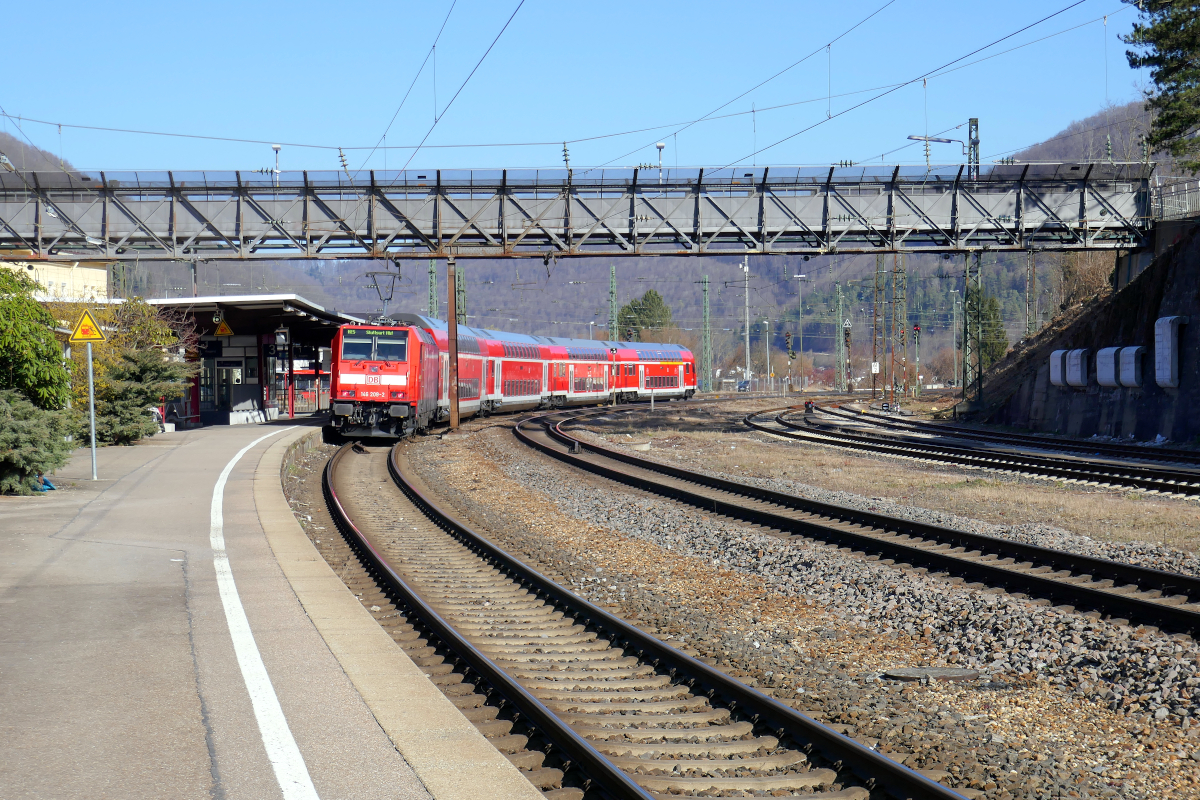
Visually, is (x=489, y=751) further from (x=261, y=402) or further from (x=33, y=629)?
(x=261, y=402)

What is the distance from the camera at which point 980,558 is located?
11.2 m

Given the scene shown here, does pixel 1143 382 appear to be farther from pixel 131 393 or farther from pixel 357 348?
pixel 131 393

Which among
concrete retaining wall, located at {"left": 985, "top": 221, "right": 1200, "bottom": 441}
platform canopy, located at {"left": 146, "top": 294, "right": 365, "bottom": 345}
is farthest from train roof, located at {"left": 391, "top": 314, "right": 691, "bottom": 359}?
concrete retaining wall, located at {"left": 985, "top": 221, "right": 1200, "bottom": 441}

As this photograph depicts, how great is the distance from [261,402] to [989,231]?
27.9 metres

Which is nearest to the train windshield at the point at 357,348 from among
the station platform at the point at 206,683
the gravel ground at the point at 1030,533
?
the gravel ground at the point at 1030,533

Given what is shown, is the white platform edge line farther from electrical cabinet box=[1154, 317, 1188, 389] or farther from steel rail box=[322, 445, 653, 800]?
electrical cabinet box=[1154, 317, 1188, 389]

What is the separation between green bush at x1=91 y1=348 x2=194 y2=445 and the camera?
83.8 ft

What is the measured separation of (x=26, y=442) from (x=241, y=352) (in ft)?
85.7

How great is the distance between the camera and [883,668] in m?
7.43

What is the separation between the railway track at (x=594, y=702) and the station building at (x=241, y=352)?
23.5 metres

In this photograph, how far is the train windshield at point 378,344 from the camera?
93.1ft

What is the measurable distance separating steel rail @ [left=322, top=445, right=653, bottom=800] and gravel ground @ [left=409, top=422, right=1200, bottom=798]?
1.66 meters

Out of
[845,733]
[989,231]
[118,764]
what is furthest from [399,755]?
[989,231]

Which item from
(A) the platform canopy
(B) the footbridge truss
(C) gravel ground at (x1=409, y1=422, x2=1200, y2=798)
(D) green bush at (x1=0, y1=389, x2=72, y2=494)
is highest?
(B) the footbridge truss
